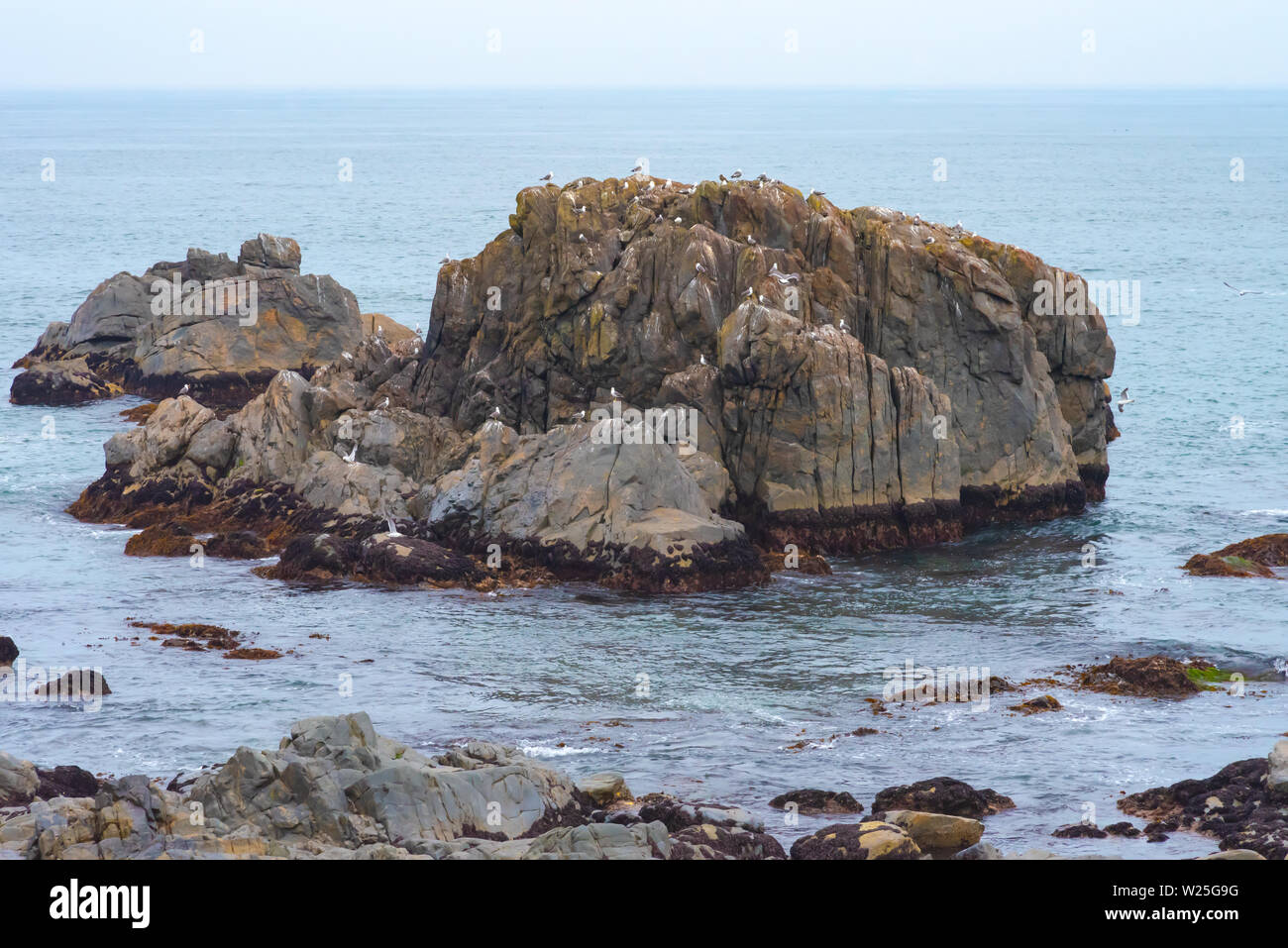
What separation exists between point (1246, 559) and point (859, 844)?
2582 cm

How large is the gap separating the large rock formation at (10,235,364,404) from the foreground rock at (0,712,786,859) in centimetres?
4154

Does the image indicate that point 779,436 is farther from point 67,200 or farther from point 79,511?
point 67,200

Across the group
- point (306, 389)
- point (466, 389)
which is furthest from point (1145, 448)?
point (306, 389)

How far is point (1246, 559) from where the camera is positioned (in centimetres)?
4753

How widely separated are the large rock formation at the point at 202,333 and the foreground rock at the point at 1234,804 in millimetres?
47791

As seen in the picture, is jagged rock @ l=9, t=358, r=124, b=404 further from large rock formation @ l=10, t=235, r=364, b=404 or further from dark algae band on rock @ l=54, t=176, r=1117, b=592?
dark algae band on rock @ l=54, t=176, r=1117, b=592

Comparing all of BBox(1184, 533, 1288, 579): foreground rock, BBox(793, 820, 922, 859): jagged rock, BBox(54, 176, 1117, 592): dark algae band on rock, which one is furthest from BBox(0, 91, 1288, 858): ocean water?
BBox(793, 820, 922, 859): jagged rock

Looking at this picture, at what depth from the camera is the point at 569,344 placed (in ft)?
179

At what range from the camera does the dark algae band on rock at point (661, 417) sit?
4681 centimetres

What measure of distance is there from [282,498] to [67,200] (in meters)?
137

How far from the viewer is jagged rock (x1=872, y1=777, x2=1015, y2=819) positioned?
29625 millimetres

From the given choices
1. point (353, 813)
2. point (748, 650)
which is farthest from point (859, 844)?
point (748, 650)

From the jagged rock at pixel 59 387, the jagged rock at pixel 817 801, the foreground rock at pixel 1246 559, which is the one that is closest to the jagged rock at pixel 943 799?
the jagged rock at pixel 817 801

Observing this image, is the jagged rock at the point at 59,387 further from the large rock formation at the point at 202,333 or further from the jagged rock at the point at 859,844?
the jagged rock at the point at 859,844
